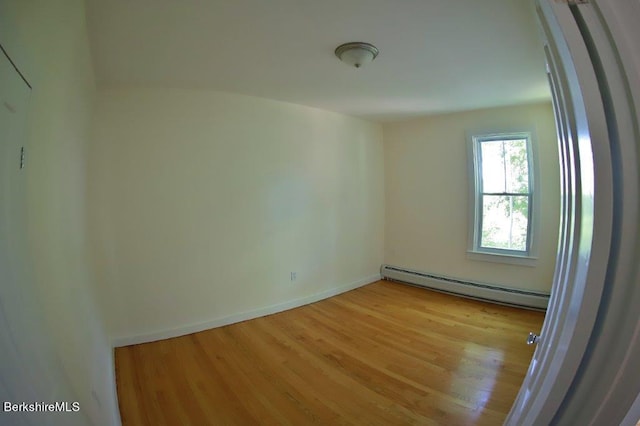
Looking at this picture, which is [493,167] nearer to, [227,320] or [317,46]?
[317,46]

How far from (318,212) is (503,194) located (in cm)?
254

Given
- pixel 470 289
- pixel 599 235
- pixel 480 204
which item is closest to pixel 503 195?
pixel 480 204

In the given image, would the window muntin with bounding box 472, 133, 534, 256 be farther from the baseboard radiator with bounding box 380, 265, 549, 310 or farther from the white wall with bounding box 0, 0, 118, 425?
the white wall with bounding box 0, 0, 118, 425

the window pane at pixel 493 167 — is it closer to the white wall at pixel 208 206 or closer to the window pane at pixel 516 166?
the window pane at pixel 516 166

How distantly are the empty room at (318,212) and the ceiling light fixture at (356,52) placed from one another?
2 centimetres

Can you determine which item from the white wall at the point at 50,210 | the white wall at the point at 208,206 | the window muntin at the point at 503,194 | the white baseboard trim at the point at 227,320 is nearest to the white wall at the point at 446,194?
the window muntin at the point at 503,194

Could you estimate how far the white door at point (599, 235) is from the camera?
43 centimetres

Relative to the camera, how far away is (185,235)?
2652 millimetres

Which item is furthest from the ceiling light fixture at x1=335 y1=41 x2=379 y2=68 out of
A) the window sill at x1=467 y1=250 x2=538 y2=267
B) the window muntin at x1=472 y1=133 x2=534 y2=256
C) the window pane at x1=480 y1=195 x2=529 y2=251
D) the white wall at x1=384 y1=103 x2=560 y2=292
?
the window sill at x1=467 y1=250 x2=538 y2=267

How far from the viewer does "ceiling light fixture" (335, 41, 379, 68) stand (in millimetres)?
1753

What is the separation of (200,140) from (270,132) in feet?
2.64

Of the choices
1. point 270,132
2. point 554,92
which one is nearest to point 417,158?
point 270,132

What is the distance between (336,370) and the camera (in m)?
2.05

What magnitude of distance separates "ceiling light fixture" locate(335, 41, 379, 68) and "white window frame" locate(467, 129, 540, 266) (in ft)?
8.07
